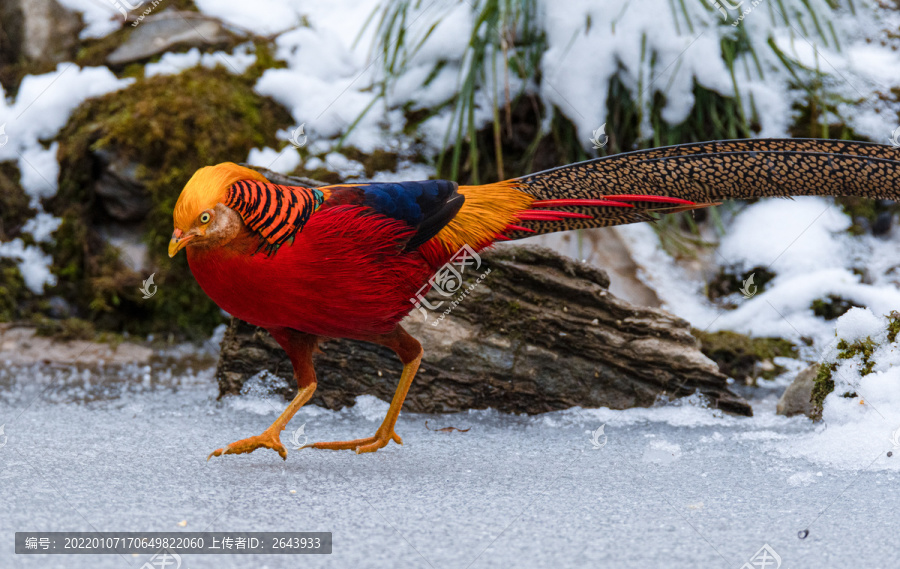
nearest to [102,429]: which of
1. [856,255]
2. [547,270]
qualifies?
[547,270]

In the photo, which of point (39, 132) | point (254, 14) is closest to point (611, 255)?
point (254, 14)

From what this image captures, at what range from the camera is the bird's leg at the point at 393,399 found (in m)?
2.59

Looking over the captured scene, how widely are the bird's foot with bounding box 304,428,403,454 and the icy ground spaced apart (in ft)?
0.16

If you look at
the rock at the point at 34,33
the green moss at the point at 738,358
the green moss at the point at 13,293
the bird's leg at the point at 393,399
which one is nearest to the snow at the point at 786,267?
the green moss at the point at 738,358

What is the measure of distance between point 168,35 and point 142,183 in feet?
4.59

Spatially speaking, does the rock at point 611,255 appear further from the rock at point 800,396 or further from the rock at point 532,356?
the rock at point 800,396

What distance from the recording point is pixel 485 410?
335 cm

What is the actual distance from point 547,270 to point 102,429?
6.46ft

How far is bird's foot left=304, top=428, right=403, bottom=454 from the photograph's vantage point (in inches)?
100

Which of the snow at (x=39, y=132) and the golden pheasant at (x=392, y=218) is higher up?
the golden pheasant at (x=392, y=218)

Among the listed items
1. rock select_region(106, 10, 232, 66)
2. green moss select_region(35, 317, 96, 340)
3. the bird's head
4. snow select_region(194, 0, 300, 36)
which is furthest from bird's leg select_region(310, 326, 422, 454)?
snow select_region(194, 0, 300, 36)

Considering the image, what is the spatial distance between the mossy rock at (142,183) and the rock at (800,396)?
10.3ft

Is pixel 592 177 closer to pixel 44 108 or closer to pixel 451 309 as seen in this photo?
pixel 451 309

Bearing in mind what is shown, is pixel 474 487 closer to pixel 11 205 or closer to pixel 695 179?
pixel 695 179
